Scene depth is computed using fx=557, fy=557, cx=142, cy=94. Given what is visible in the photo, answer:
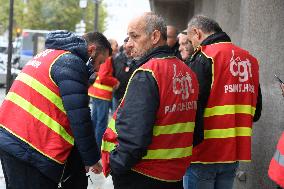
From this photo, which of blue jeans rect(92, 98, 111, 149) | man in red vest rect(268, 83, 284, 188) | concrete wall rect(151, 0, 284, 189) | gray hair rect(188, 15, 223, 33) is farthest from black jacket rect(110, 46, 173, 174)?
blue jeans rect(92, 98, 111, 149)

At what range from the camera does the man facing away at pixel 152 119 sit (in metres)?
3.14

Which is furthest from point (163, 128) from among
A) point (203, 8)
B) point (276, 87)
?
point (203, 8)

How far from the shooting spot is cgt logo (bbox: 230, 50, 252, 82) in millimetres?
4195

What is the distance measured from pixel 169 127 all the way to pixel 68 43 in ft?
3.48

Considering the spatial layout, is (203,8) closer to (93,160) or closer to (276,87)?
(276,87)

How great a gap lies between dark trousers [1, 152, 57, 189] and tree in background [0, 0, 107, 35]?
4777 centimetres

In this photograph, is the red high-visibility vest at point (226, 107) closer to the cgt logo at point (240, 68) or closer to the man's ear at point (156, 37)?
the cgt logo at point (240, 68)

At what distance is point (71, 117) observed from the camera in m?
3.65

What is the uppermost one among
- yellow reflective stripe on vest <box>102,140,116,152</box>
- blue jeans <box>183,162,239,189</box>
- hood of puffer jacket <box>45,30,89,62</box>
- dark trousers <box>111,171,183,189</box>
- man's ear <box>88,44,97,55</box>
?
hood of puffer jacket <box>45,30,89,62</box>

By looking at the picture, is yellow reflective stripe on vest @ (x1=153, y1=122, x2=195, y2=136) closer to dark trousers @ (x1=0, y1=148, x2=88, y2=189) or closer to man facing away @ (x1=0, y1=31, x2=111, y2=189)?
man facing away @ (x1=0, y1=31, x2=111, y2=189)

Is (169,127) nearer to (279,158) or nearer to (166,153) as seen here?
(166,153)

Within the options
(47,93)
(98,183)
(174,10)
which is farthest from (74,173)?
(174,10)

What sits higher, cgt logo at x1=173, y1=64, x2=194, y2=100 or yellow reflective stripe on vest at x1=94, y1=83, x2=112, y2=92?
cgt logo at x1=173, y1=64, x2=194, y2=100

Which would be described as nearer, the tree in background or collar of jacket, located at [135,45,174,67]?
collar of jacket, located at [135,45,174,67]
